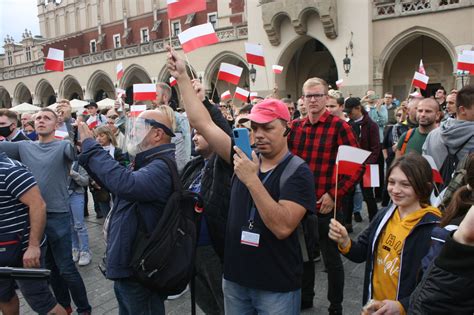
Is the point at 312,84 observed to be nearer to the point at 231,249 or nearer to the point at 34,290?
the point at 231,249

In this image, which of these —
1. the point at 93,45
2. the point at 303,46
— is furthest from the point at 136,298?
the point at 93,45

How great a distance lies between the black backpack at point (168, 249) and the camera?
2197 mm

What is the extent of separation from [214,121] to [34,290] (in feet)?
5.85

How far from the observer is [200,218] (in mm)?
2627

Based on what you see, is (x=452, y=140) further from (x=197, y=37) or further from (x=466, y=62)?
(x=466, y=62)

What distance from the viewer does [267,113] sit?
2035mm

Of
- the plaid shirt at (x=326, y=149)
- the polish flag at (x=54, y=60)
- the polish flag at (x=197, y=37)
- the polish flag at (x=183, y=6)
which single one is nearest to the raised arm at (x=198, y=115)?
the polish flag at (x=183, y=6)

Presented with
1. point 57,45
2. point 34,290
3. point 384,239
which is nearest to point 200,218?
point 384,239

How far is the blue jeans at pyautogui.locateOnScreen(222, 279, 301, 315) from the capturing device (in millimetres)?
1985

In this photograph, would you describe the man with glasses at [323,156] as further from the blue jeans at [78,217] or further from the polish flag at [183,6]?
the blue jeans at [78,217]

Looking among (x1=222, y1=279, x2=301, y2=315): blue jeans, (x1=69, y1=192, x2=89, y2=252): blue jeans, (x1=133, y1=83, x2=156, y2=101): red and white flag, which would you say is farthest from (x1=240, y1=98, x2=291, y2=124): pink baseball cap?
(x1=133, y1=83, x2=156, y2=101): red and white flag

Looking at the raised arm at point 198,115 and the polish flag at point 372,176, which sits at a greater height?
the raised arm at point 198,115

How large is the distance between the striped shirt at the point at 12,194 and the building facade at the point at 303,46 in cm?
676

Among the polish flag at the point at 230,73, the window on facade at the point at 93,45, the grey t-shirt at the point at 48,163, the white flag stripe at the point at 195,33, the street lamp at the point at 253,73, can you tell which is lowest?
the grey t-shirt at the point at 48,163
